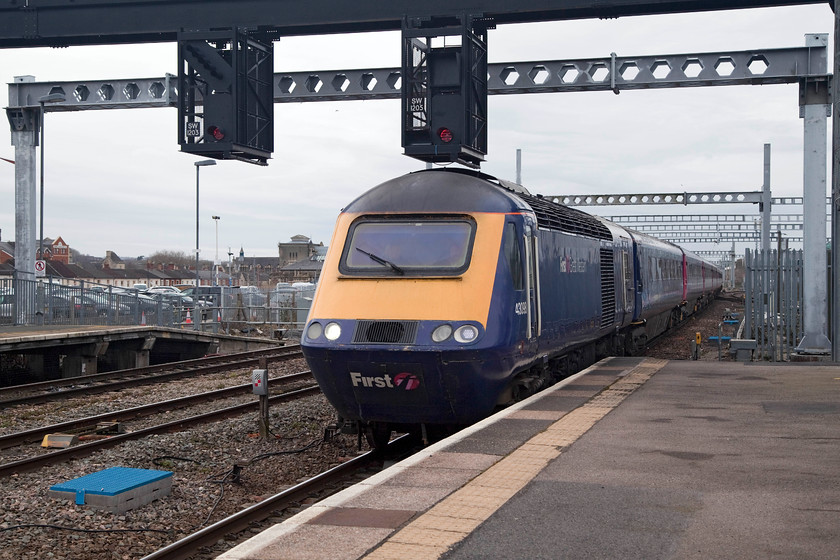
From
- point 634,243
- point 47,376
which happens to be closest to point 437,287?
point 634,243

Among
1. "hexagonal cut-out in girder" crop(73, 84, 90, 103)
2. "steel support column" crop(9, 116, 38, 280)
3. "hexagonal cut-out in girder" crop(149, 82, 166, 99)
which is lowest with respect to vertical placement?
"steel support column" crop(9, 116, 38, 280)

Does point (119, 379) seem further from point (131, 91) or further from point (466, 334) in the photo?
point (466, 334)

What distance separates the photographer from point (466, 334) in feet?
31.2

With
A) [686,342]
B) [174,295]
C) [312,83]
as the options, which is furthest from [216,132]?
[174,295]

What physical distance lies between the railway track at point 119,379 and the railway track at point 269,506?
4.44 metres

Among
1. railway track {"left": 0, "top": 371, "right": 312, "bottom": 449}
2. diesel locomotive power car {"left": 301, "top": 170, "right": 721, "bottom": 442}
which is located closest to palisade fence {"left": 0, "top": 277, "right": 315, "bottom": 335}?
railway track {"left": 0, "top": 371, "right": 312, "bottom": 449}

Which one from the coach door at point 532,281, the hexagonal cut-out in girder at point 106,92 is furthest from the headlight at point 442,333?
the hexagonal cut-out in girder at point 106,92

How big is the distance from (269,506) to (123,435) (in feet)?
13.3

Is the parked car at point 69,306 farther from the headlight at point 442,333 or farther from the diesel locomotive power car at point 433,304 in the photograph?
the headlight at point 442,333

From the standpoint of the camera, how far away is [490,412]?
403 inches

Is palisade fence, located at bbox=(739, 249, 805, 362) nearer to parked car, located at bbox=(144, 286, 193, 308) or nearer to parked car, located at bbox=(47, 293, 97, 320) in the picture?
parked car, located at bbox=(47, 293, 97, 320)

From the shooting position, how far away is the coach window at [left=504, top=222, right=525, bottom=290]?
10289 mm

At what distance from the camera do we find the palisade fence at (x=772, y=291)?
63.9 ft

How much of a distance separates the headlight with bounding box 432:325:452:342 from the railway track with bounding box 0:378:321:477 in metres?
4.89
